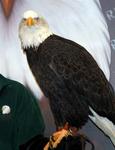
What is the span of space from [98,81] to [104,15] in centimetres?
30

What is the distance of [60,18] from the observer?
1.84m

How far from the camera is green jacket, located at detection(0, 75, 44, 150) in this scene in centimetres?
→ 173

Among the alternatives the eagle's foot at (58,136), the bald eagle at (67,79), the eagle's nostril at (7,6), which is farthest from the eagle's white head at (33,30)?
the eagle's foot at (58,136)

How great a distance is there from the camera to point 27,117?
176 centimetres

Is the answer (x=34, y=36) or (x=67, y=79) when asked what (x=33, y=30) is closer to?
→ (x=34, y=36)

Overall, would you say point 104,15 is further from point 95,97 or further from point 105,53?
point 95,97

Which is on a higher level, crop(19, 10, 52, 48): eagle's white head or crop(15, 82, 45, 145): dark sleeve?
crop(19, 10, 52, 48): eagle's white head

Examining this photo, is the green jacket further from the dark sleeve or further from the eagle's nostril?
the eagle's nostril

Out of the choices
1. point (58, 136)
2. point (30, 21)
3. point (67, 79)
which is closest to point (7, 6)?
point (30, 21)

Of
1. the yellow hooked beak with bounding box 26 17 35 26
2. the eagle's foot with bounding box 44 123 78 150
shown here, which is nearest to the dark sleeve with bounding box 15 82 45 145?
the eagle's foot with bounding box 44 123 78 150

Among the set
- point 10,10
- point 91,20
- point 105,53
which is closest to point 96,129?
point 105,53

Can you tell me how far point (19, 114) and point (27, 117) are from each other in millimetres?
32

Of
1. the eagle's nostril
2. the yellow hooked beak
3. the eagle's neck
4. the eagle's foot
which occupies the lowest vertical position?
the eagle's foot

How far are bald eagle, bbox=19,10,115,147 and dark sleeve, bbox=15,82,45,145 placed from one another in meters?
0.07
